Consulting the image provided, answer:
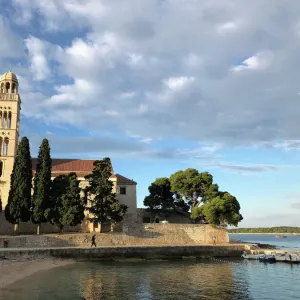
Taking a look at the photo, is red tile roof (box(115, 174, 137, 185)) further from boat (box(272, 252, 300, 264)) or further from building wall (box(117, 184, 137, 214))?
boat (box(272, 252, 300, 264))

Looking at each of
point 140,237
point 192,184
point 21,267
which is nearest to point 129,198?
point 140,237

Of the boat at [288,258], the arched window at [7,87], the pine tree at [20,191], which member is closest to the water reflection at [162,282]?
the boat at [288,258]

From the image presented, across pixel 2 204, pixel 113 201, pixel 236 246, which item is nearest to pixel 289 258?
pixel 236 246

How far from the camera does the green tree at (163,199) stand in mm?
49594

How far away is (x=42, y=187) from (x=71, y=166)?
400 inches

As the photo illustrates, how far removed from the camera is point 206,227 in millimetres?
43531

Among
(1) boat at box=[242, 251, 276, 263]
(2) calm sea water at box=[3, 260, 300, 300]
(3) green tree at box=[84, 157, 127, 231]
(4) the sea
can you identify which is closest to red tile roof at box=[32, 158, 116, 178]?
(3) green tree at box=[84, 157, 127, 231]

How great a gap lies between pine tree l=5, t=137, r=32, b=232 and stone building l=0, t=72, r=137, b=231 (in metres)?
5.37

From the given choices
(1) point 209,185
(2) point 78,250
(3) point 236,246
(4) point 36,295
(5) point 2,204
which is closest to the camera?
(4) point 36,295

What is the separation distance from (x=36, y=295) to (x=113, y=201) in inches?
896

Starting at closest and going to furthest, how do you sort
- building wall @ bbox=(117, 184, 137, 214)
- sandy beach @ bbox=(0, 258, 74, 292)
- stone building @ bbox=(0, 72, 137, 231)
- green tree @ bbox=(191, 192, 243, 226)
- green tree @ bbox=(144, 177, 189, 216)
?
sandy beach @ bbox=(0, 258, 74, 292) < green tree @ bbox=(191, 192, 243, 226) < stone building @ bbox=(0, 72, 137, 231) < building wall @ bbox=(117, 184, 137, 214) < green tree @ bbox=(144, 177, 189, 216)

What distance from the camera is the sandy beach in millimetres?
21656

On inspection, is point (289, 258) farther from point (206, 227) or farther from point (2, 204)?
point (2, 204)

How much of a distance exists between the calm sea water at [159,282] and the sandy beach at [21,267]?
0.76 metres
